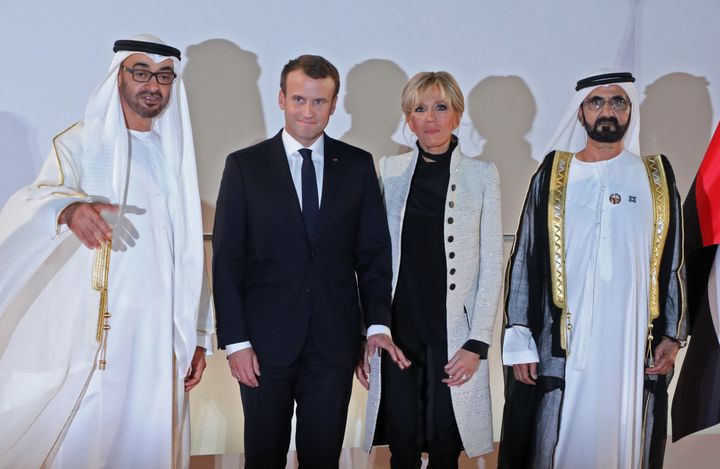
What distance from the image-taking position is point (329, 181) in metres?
2.80

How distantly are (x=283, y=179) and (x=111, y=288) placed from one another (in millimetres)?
720

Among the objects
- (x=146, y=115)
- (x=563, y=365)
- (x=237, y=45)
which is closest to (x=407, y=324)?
(x=563, y=365)

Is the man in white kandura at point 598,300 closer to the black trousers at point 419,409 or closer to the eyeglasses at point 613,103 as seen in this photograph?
the eyeglasses at point 613,103

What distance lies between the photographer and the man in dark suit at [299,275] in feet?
8.89

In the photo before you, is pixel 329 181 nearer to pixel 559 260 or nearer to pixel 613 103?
pixel 559 260

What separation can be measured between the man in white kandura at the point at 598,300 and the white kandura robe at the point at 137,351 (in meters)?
1.31

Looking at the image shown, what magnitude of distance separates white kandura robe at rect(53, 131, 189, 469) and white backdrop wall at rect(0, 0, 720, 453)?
1141mm

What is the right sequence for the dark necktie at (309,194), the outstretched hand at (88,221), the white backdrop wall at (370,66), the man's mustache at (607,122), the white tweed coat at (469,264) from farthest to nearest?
the white backdrop wall at (370,66) → the man's mustache at (607,122) → the white tweed coat at (469,264) → the dark necktie at (309,194) → the outstretched hand at (88,221)

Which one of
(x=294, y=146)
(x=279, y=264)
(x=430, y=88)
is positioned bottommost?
(x=279, y=264)

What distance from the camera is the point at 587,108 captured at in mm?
3076

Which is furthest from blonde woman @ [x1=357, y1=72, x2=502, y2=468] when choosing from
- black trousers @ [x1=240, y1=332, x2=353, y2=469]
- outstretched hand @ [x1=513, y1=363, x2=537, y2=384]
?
black trousers @ [x1=240, y1=332, x2=353, y2=469]

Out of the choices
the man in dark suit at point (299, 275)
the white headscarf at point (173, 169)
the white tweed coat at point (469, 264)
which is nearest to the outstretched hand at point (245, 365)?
the man in dark suit at point (299, 275)

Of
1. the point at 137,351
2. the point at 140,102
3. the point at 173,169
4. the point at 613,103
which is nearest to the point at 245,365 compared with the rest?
the point at 137,351

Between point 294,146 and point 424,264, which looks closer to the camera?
point 294,146
